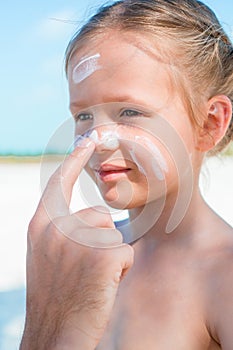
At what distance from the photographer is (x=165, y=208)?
3.87 ft

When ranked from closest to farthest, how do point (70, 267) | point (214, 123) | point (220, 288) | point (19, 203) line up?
1. point (70, 267)
2. point (220, 288)
3. point (214, 123)
4. point (19, 203)

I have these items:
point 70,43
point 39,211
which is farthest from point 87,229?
point 70,43

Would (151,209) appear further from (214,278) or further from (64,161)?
(64,161)

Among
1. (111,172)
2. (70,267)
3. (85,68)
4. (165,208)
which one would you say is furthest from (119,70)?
(70,267)

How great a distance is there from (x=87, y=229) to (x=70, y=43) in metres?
0.57

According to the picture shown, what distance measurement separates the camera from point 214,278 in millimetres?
1025

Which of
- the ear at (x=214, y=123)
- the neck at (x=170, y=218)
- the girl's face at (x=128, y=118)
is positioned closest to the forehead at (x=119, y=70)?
the girl's face at (x=128, y=118)

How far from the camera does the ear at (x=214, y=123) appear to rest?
45.4 inches

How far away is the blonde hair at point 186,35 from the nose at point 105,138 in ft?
0.59

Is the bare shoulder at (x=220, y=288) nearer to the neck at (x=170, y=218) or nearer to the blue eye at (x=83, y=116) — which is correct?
the neck at (x=170, y=218)

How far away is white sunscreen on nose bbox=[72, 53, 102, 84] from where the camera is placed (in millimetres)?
1065

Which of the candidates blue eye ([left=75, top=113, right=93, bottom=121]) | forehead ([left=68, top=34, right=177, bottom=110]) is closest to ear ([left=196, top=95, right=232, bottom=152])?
forehead ([left=68, top=34, right=177, bottom=110])

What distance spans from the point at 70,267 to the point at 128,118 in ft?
1.17

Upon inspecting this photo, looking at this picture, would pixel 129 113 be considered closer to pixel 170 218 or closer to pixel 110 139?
pixel 110 139
